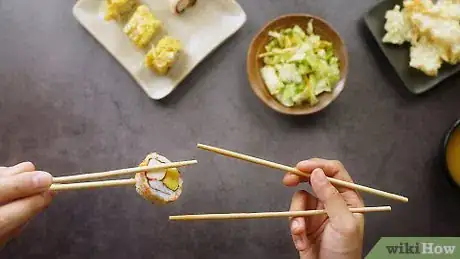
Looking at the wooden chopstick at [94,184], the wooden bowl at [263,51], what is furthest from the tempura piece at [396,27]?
the wooden chopstick at [94,184]

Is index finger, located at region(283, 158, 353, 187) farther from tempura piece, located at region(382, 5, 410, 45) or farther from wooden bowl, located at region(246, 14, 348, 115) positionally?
tempura piece, located at region(382, 5, 410, 45)

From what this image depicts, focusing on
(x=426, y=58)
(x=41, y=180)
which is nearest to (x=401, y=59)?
(x=426, y=58)

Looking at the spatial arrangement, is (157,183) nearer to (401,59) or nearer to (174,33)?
(174,33)

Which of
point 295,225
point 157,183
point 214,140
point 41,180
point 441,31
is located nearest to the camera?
point 41,180

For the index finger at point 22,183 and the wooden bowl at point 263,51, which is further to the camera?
the wooden bowl at point 263,51

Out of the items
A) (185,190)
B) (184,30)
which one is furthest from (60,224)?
(184,30)

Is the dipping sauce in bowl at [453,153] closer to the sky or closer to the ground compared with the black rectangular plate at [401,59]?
closer to the ground

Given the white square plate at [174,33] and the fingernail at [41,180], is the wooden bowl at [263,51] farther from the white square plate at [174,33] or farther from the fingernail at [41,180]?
the fingernail at [41,180]
